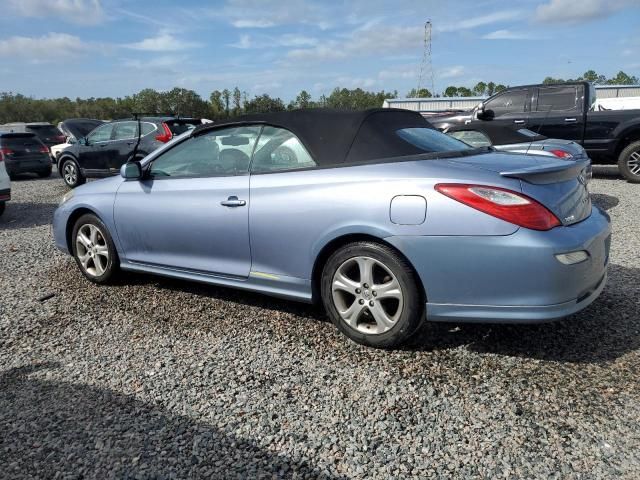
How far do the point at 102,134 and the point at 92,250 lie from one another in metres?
8.37

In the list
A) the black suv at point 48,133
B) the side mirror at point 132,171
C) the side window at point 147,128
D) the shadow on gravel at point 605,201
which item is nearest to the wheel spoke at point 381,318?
the side mirror at point 132,171

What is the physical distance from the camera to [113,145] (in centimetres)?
1170

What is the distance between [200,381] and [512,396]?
176cm

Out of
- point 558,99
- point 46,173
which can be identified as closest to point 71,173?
point 46,173

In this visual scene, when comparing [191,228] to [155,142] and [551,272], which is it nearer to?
[551,272]

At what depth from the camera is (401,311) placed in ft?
10.2

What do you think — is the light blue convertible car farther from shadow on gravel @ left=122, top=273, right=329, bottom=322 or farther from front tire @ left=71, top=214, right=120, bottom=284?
shadow on gravel @ left=122, top=273, right=329, bottom=322

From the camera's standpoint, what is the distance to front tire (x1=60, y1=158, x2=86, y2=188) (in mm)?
12531

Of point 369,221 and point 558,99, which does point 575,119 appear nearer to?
point 558,99

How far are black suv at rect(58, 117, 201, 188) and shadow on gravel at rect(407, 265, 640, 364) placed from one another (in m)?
8.70

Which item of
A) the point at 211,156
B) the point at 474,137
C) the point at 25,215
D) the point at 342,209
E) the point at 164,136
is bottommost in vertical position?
the point at 25,215

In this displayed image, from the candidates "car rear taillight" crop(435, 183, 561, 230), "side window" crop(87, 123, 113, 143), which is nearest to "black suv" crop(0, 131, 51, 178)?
"side window" crop(87, 123, 113, 143)

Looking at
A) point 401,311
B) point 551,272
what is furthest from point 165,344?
point 551,272

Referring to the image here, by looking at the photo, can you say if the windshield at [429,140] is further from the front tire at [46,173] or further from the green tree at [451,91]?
the green tree at [451,91]
